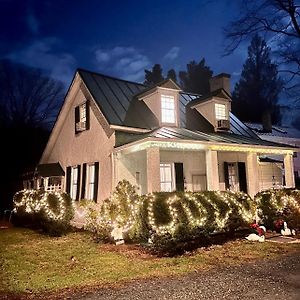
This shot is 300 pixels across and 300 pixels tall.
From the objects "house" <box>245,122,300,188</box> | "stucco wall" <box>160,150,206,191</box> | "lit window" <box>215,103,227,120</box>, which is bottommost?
"stucco wall" <box>160,150,206,191</box>

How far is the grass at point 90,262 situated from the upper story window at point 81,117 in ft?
18.4

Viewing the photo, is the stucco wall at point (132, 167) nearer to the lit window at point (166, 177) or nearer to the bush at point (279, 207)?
the lit window at point (166, 177)

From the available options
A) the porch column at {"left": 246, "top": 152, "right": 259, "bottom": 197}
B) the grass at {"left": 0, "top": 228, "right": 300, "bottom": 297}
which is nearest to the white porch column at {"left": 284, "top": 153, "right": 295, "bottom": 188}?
the porch column at {"left": 246, "top": 152, "right": 259, "bottom": 197}

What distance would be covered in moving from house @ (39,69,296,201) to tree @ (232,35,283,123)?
959 inches

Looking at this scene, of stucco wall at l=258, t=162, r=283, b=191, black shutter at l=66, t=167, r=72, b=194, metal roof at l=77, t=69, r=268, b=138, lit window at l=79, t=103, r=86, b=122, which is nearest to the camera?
metal roof at l=77, t=69, r=268, b=138

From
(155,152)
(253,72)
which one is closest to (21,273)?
(155,152)

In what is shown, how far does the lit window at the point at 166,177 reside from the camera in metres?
13.7

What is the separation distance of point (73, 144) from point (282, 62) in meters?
12.8

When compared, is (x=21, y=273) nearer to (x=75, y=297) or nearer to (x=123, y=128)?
(x=75, y=297)

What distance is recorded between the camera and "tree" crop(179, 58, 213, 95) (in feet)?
132

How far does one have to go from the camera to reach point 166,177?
13781 millimetres

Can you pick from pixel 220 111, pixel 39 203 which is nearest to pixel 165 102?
pixel 220 111

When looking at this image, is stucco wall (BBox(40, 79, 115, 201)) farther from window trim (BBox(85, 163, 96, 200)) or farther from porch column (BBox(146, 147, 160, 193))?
porch column (BBox(146, 147, 160, 193))

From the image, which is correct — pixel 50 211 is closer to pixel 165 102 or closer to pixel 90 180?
pixel 90 180
